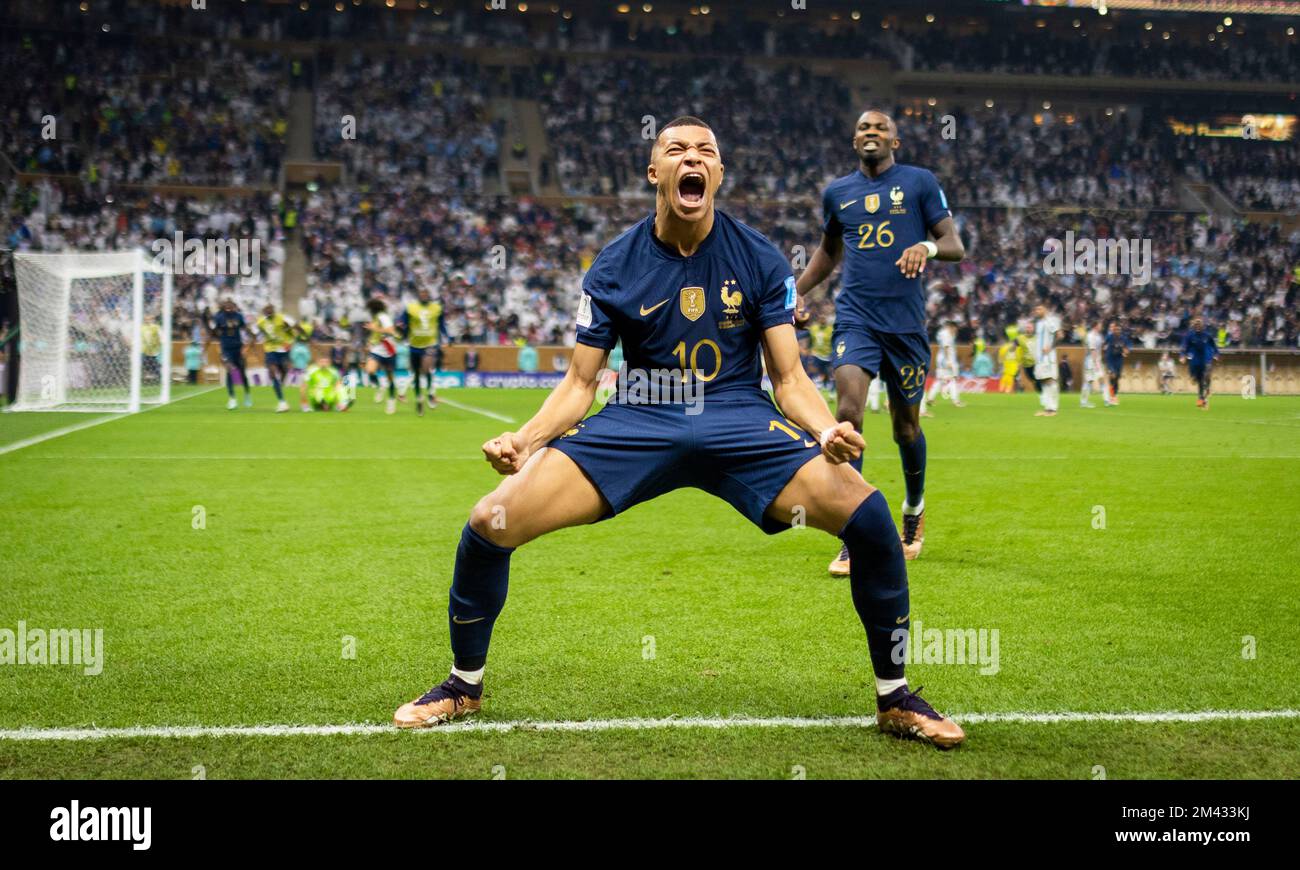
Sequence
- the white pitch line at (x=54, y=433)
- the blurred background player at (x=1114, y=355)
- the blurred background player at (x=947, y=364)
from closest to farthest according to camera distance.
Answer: the white pitch line at (x=54, y=433) < the blurred background player at (x=947, y=364) < the blurred background player at (x=1114, y=355)

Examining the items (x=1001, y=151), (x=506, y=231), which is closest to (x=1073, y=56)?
(x=1001, y=151)

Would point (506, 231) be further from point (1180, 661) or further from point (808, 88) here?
point (1180, 661)

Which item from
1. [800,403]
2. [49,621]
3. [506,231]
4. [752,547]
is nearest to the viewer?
[800,403]

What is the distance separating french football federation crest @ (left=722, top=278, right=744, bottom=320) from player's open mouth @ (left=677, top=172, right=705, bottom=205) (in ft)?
1.04

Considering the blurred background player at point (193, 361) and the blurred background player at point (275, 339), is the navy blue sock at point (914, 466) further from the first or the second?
the blurred background player at point (193, 361)

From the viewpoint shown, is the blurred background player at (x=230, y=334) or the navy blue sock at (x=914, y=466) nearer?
the navy blue sock at (x=914, y=466)

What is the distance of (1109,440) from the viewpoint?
17.0m

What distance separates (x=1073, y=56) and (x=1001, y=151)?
6108 mm

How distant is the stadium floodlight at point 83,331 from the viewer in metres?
20.9

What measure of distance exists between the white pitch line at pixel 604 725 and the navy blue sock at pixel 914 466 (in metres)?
3.26

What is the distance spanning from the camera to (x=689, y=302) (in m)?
4.16

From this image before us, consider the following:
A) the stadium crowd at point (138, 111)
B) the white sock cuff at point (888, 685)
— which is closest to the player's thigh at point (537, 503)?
the white sock cuff at point (888, 685)
